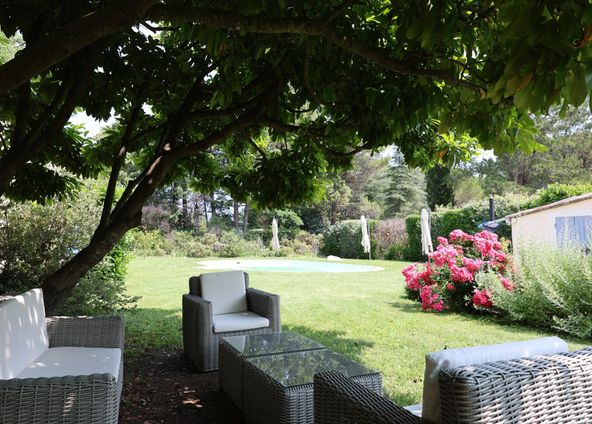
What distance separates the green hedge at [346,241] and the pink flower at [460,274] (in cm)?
1222

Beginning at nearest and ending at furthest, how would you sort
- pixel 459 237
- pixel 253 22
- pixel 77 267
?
pixel 253 22 → pixel 77 267 → pixel 459 237

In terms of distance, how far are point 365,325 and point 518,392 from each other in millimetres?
5582

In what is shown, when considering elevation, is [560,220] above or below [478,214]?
below

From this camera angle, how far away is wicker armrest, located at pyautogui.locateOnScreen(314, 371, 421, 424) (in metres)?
2.08

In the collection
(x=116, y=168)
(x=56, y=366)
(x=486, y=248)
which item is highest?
(x=116, y=168)

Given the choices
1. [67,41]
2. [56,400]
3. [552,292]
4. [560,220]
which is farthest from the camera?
[560,220]

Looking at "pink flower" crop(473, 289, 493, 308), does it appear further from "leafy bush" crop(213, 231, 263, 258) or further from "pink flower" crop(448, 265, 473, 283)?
"leafy bush" crop(213, 231, 263, 258)

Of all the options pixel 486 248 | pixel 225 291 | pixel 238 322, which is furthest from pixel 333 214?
pixel 238 322

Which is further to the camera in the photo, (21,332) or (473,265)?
(473,265)

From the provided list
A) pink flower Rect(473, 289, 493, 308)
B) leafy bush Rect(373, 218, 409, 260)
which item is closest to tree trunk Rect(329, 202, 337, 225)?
leafy bush Rect(373, 218, 409, 260)

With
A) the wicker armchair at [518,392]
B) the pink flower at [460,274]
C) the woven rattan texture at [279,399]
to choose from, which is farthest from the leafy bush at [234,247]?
the wicker armchair at [518,392]

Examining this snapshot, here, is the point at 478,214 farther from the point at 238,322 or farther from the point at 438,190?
the point at 238,322

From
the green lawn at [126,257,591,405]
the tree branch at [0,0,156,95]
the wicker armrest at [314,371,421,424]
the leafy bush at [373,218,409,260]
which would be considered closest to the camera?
the wicker armrest at [314,371,421,424]

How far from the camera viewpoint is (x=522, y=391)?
5.69 ft
